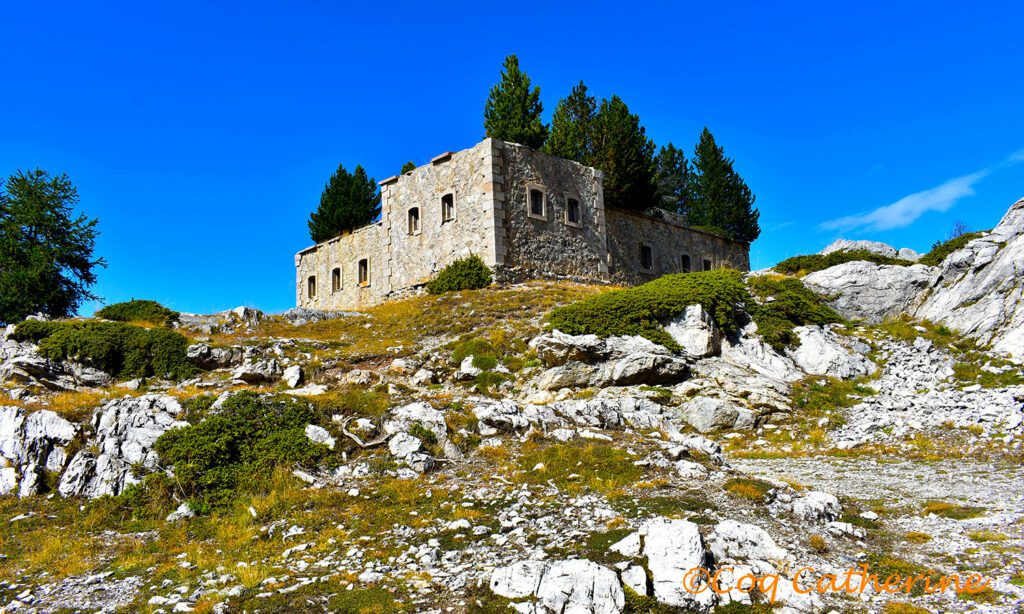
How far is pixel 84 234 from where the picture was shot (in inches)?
1282

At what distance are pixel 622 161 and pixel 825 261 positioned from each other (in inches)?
698

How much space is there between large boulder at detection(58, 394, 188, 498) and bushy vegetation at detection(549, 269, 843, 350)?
1130cm

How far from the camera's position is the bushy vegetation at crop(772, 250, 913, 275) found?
25.0m

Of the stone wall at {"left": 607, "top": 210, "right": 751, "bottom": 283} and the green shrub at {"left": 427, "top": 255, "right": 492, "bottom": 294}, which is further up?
the stone wall at {"left": 607, "top": 210, "right": 751, "bottom": 283}

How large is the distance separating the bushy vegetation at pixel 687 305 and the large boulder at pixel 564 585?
13255 millimetres

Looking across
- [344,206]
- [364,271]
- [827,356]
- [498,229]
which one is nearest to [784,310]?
[827,356]

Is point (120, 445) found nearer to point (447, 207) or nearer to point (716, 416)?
point (716, 416)

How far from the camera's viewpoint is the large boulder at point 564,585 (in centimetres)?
645

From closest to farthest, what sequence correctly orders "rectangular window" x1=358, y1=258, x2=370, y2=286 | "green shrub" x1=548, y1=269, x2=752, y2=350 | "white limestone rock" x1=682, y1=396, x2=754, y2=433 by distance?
"white limestone rock" x1=682, y1=396, x2=754, y2=433 → "green shrub" x1=548, y1=269, x2=752, y2=350 → "rectangular window" x1=358, y1=258, x2=370, y2=286

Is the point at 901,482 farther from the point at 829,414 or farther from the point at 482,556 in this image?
the point at 482,556

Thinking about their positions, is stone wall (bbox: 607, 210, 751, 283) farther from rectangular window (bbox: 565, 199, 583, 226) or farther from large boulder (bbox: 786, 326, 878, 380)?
large boulder (bbox: 786, 326, 878, 380)

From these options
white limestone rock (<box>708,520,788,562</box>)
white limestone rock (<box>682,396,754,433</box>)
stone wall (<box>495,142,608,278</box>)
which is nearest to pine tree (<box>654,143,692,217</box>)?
stone wall (<box>495,142,608,278</box>)

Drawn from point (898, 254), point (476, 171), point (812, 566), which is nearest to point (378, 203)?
point (476, 171)

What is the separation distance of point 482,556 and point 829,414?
11740 mm
